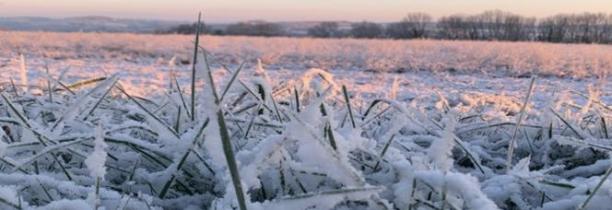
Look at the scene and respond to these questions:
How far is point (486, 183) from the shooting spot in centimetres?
81

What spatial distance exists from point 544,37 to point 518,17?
19108 mm

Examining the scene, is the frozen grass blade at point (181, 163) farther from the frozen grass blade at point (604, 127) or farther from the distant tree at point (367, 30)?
the distant tree at point (367, 30)

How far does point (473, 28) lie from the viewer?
66.0 metres

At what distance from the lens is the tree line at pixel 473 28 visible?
61.9 metres

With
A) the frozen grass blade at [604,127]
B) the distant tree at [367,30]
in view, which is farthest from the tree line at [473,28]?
the frozen grass blade at [604,127]

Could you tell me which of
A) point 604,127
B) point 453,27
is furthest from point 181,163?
point 453,27

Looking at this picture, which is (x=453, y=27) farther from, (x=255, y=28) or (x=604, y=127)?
(x=604, y=127)

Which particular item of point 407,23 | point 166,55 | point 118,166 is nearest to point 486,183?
point 118,166

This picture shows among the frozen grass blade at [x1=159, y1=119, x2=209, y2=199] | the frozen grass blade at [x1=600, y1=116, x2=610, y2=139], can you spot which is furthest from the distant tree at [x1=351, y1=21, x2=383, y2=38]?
the frozen grass blade at [x1=159, y1=119, x2=209, y2=199]

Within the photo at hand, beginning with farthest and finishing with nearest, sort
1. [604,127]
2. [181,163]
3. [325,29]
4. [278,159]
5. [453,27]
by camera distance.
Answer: [325,29] → [453,27] → [604,127] → [181,163] → [278,159]

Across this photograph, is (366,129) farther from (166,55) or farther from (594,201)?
(166,55)

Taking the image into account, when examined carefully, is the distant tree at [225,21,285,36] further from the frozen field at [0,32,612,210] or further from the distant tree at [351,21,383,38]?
the frozen field at [0,32,612,210]

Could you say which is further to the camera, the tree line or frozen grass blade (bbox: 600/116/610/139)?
the tree line

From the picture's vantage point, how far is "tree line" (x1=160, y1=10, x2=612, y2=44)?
61938mm
